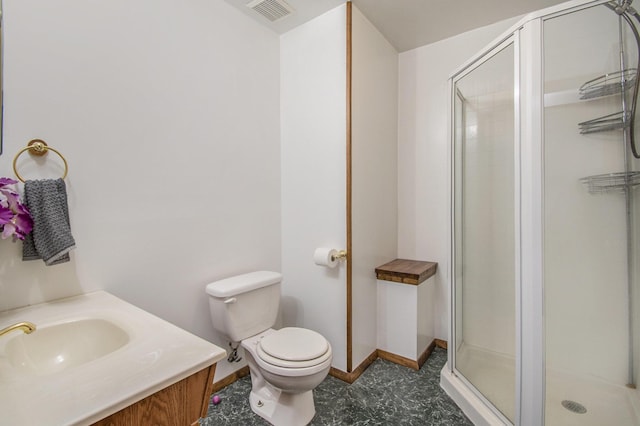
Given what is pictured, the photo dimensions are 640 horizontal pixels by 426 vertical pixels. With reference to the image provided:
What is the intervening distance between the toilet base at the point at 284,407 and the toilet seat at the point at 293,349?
25cm

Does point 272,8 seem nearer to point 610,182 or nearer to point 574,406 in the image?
point 610,182

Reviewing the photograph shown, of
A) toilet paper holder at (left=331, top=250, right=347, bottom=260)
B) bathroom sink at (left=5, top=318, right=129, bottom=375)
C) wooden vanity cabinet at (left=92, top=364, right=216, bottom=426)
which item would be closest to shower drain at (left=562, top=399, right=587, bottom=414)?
toilet paper holder at (left=331, top=250, right=347, bottom=260)

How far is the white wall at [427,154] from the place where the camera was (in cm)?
239

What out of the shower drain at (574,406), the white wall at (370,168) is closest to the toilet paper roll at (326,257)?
the white wall at (370,168)

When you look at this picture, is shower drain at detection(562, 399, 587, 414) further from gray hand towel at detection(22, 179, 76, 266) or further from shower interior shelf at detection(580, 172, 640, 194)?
gray hand towel at detection(22, 179, 76, 266)

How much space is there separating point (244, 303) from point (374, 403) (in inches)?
37.0

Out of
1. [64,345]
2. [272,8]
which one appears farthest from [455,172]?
[64,345]

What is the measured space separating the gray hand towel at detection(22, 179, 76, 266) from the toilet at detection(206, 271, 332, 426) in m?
0.71

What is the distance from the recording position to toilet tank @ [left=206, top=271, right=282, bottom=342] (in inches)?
64.7

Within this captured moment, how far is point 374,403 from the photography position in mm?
1736

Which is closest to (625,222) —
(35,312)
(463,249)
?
(463,249)

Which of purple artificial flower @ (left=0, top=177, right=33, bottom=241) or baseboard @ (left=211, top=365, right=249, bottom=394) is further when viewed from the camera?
baseboard @ (left=211, top=365, right=249, bottom=394)

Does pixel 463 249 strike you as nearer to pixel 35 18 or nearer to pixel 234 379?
pixel 234 379

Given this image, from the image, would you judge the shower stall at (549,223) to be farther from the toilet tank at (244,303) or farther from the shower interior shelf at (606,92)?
the toilet tank at (244,303)
